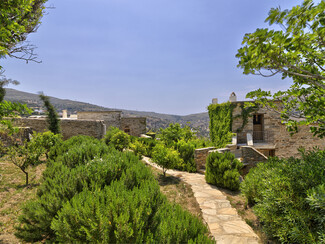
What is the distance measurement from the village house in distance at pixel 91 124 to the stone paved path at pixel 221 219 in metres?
12.0

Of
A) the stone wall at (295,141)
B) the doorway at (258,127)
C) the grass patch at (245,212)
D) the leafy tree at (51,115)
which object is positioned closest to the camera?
the grass patch at (245,212)

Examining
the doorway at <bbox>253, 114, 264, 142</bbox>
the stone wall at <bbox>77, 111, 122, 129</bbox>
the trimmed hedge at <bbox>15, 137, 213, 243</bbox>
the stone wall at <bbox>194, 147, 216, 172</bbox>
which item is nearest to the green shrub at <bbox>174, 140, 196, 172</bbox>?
the stone wall at <bbox>194, 147, 216, 172</bbox>

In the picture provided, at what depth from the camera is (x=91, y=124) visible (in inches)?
592

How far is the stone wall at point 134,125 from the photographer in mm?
19609

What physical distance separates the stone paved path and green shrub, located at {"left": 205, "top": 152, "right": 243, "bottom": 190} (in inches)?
14.9

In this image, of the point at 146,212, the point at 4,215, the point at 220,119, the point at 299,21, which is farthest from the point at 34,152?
the point at 220,119

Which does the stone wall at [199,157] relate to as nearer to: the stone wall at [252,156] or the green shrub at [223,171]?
the green shrub at [223,171]

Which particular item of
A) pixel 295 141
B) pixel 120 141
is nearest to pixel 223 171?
pixel 295 141

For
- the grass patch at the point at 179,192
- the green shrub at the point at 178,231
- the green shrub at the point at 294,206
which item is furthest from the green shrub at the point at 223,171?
the green shrub at the point at 178,231

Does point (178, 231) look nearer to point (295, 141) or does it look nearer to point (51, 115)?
point (295, 141)

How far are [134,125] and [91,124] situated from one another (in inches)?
229

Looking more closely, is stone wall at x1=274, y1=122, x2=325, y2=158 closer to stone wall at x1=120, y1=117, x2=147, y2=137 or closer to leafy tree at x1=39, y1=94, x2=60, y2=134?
stone wall at x1=120, y1=117, x2=147, y2=137

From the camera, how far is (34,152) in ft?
21.9

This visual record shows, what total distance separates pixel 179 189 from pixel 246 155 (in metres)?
5.03
